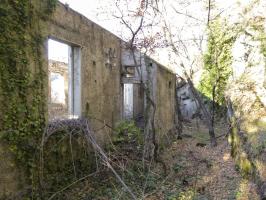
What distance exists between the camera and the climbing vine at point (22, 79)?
5.38 m

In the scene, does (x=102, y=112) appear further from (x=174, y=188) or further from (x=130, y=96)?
(x=130, y=96)

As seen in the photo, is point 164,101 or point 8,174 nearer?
point 8,174

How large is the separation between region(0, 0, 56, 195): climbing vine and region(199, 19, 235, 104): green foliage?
30.1 ft

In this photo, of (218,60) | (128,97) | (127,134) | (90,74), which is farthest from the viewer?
(218,60)

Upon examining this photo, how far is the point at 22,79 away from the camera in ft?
18.9

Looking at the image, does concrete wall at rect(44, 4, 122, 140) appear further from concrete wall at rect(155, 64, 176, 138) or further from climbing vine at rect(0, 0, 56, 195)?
concrete wall at rect(155, 64, 176, 138)

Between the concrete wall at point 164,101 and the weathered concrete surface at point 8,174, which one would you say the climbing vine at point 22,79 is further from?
the concrete wall at point 164,101

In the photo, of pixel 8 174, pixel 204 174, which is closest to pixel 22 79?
pixel 8 174

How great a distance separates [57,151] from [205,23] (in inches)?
373

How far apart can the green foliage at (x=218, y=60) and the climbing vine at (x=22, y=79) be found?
30.1 ft

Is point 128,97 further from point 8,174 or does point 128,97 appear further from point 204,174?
point 8,174

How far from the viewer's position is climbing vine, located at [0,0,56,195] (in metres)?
5.38

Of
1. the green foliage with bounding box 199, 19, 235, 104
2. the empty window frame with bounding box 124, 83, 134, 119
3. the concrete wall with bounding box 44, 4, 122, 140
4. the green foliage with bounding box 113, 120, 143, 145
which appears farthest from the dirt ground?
the empty window frame with bounding box 124, 83, 134, 119

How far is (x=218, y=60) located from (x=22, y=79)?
1224 cm
